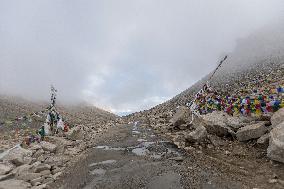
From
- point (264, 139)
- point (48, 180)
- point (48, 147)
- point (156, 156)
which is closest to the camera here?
point (48, 180)

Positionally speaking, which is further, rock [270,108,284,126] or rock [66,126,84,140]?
rock [66,126,84,140]

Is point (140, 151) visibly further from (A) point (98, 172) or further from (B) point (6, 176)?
(B) point (6, 176)

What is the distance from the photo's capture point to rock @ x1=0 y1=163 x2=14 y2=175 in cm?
1556

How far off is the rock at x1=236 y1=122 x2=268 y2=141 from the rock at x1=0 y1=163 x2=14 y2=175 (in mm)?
11742

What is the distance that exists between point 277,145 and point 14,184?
10.9 meters

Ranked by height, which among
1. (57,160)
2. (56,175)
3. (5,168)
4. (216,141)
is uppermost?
(57,160)

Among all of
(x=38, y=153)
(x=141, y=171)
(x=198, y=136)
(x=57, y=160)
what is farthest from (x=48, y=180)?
(x=198, y=136)

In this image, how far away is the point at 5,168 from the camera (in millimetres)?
15875

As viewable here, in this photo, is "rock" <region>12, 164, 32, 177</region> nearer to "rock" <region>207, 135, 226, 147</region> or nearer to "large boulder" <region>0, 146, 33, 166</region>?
"large boulder" <region>0, 146, 33, 166</region>

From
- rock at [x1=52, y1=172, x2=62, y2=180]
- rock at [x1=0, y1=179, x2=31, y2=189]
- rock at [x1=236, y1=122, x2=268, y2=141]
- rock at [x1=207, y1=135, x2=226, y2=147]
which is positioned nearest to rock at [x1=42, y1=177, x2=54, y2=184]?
rock at [x1=52, y1=172, x2=62, y2=180]

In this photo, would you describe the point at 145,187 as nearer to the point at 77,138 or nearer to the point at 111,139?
the point at 111,139

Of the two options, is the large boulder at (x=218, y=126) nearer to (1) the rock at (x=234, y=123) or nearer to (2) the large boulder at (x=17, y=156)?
(1) the rock at (x=234, y=123)

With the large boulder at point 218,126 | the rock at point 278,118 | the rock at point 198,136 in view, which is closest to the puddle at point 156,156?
the rock at point 198,136

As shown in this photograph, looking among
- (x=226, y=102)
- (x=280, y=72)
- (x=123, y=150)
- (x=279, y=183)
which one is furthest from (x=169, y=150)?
(x=280, y=72)
